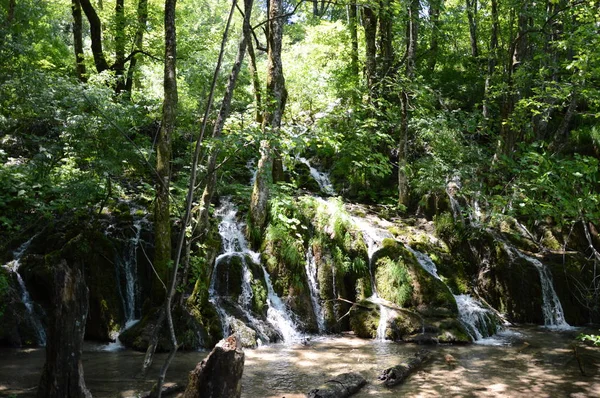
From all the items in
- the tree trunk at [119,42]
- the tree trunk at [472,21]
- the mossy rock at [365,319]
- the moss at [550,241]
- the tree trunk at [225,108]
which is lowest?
the mossy rock at [365,319]

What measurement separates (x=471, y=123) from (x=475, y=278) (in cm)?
489

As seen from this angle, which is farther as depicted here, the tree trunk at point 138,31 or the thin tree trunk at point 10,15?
the tree trunk at point 138,31

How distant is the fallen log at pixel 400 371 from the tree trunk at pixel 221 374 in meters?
3.16

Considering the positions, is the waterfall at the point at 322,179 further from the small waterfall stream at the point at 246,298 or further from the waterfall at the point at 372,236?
the small waterfall stream at the point at 246,298

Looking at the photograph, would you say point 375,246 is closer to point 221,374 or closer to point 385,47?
point 221,374

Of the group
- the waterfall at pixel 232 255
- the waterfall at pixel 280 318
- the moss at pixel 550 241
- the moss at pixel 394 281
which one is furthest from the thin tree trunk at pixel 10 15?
the moss at pixel 550 241

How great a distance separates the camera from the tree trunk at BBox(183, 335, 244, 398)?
415 cm

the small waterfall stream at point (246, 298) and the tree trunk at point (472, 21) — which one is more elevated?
the tree trunk at point (472, 21)

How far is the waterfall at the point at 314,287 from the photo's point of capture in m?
10.3

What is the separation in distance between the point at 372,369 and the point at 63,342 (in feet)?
15.2

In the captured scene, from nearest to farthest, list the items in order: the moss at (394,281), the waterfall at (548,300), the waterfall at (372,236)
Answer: the moss at (394,281)
the waterfall at (372,236)
the waterfall at (548,300)

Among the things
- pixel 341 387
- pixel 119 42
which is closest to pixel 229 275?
pixel 341 387

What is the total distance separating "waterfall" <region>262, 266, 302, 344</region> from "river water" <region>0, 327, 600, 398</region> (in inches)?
21.6

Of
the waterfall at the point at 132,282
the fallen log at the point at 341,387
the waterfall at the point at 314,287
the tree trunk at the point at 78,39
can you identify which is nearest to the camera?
the fallen log at the point at 341,387
